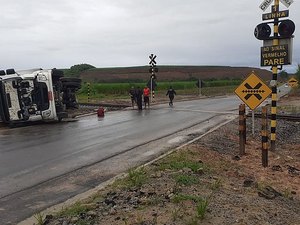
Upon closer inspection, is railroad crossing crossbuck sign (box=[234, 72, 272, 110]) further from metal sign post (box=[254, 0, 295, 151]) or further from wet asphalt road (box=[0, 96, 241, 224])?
wet asphalt road (box=[0, 96, 241, 224])

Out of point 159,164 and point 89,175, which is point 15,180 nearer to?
point 89,175

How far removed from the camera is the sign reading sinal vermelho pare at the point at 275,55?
1105 centimetres

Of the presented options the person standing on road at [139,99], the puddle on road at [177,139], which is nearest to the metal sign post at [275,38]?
the puddle on road at [177,139]

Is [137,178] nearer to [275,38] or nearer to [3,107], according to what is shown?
[275,38]

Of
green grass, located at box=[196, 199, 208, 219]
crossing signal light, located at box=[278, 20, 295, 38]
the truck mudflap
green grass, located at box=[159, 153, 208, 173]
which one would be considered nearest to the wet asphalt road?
the truck mudflap

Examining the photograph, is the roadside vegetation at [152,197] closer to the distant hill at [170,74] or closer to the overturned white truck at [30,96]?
the overturned white truck at [30,96]

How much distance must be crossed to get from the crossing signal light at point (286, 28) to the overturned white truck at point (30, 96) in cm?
1097

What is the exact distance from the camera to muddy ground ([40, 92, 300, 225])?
17.4 feet

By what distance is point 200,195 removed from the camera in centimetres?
623

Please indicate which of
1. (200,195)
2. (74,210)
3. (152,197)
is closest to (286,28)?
(200,195)

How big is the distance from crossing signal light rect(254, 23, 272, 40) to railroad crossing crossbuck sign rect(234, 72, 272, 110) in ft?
3.69

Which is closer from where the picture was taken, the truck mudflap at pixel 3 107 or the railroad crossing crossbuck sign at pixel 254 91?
the railroad crossing crossbuck sign at pixel 254 91

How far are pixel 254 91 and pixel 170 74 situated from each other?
320ft

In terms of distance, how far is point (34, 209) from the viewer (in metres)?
6.14
